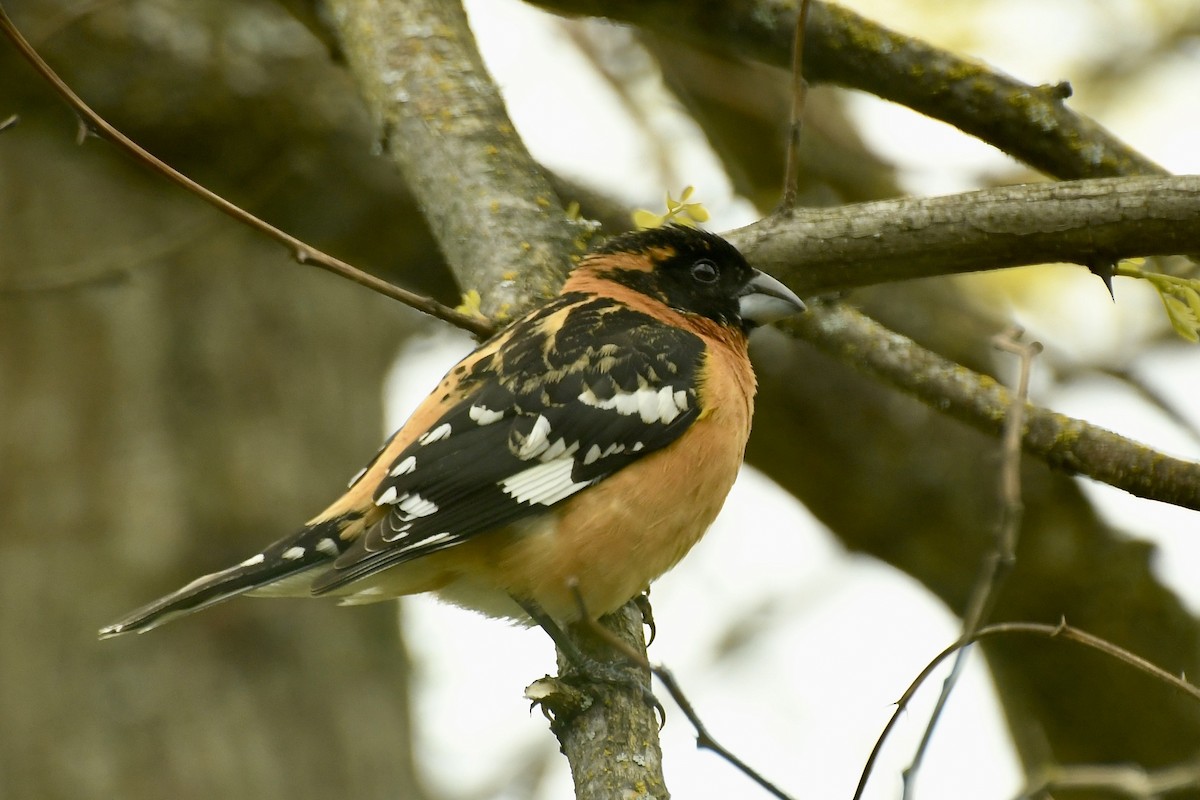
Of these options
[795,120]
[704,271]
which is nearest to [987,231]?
[795,120]

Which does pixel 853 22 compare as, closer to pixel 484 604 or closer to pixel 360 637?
pixel 484 604

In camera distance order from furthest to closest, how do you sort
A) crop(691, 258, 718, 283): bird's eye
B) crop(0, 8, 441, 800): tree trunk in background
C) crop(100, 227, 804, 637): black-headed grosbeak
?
crop(0, 8, 441, 800): tree trunk in background → crop(691, 258, 718, 283): bird's eye → crop(100, 227, 804, 637): black-headed grosbeak

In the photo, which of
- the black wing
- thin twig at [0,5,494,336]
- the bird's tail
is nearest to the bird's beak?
the black wing

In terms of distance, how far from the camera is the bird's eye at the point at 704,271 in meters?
4.32

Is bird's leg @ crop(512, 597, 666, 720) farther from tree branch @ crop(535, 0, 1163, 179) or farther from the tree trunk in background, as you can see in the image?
the tree trunk in background

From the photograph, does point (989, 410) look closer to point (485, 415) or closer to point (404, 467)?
point (485, 415)

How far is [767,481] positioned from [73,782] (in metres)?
3.49

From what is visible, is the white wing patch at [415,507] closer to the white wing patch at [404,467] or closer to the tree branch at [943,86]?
the white wing patch at [404,467]

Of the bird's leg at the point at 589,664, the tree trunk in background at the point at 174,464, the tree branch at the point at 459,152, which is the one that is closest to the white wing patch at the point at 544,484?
the bird's leg at the point at 589,664

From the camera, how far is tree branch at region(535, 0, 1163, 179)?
393cm

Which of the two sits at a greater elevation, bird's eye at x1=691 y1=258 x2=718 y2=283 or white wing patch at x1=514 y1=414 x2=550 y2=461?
bird's eye at x1=691 y1=258 x2=718 y2=283

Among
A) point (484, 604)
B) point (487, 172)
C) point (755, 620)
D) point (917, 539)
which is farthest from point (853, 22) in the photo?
point (755, 620)

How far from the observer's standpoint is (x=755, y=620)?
878cm

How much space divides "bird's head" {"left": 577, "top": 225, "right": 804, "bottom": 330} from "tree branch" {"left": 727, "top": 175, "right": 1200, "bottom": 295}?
485mm
